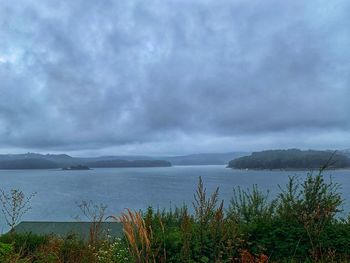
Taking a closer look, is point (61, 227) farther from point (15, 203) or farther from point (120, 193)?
point (120, 193)

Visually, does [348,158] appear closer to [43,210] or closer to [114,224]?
[43,210]

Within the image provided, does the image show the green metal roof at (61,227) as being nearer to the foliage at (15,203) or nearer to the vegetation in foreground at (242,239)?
the foliage at (15,203)

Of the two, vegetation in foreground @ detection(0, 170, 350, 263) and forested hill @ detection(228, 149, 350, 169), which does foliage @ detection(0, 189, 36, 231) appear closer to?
vegetation in foreground @ detection(0, 170, 350, 263)

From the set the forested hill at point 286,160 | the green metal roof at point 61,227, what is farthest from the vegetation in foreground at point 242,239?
the forested hill at point 286,160

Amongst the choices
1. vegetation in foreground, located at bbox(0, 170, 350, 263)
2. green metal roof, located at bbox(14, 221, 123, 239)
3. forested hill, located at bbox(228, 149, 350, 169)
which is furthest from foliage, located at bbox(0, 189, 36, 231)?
forested hill, located at bbox(228, 149, 350, 169)

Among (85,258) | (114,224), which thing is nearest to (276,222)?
(85,258)

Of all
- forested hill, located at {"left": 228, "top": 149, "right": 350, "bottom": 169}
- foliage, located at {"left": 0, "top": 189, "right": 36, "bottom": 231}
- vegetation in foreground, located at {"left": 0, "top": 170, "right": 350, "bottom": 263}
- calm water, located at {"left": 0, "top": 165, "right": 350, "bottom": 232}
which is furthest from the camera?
forested hill, located at {"left": 228, "top": 149, "right": 350, "bottom": 169}

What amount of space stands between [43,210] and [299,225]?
43.0 metres

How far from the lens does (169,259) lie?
6176mm

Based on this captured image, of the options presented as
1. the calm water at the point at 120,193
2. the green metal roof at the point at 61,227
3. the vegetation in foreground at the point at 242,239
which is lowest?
the calm water at the point at 120,193

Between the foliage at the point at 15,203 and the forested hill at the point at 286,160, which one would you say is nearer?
the foliage at the point at 15,203

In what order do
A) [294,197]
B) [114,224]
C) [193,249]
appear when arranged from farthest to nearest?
[114,224] < [294,197] < [193,249]

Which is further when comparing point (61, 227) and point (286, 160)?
Result: point (286, 160)

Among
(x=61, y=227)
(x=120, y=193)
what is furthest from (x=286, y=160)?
(x=61, y=227)
